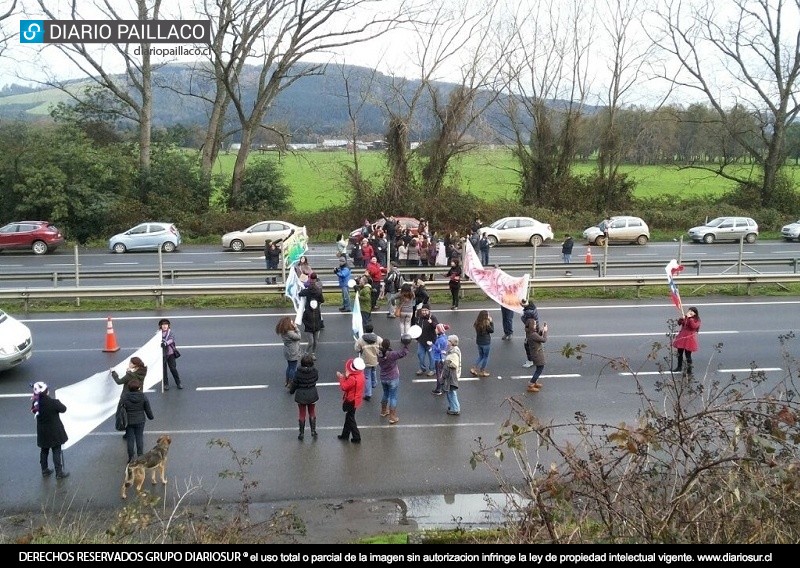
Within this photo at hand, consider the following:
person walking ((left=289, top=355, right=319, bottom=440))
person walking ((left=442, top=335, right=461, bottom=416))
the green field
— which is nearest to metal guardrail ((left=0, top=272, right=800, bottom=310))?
person walking ((left=442, top=335, right=461, bottom=416))

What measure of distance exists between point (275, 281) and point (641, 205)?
26.4 m

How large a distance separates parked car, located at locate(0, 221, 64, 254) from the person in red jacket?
2538 centimetres

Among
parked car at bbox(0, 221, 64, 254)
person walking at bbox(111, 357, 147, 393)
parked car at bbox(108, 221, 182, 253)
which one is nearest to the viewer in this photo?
person walking at bbox(111, 357, 147, 393)

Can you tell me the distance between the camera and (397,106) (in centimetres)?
3953

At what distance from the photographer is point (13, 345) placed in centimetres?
1409

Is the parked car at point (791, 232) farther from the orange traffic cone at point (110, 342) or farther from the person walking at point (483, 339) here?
the orange traffic cone at point (110, 342)

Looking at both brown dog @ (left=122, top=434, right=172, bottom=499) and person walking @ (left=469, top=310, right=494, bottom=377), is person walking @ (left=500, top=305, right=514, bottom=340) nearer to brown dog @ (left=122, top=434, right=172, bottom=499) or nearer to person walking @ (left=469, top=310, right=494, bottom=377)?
person walking @ (left=469, top=310, right=494, bottom=377)

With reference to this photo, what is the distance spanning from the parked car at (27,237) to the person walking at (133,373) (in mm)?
23455

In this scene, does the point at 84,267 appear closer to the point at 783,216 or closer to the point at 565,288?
the point at 565,288

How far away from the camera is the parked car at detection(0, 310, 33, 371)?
13.9 m

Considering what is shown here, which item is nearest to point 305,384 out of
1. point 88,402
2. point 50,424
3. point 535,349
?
point 88,402

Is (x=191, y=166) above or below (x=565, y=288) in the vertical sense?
above

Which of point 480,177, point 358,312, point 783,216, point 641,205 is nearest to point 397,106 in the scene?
point 480,177

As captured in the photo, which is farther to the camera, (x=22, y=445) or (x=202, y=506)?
(x=22, y=445)
